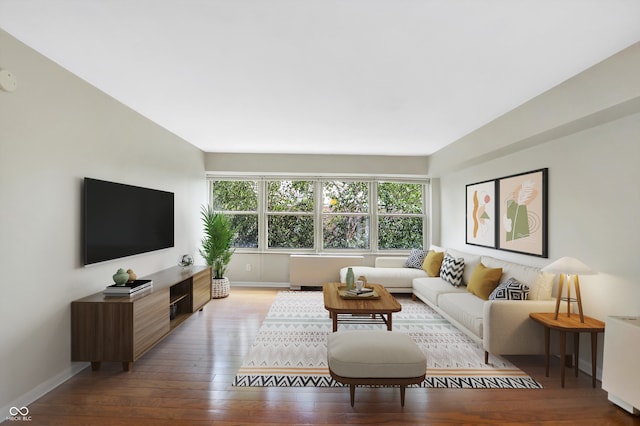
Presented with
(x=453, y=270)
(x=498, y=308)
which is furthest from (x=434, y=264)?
(x=498, y=308)

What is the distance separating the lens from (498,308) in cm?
289

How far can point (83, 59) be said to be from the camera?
243cm

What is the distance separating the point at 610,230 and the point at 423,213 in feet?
12.6

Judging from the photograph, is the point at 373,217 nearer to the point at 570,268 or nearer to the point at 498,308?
the point at 498,308

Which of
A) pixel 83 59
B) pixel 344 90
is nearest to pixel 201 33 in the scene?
pixel 83 59

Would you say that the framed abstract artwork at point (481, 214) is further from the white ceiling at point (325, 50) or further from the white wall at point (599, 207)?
the white ceiling at point (325, 50)

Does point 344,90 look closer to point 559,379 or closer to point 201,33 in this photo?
point 201,33

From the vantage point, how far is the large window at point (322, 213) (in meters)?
6.36

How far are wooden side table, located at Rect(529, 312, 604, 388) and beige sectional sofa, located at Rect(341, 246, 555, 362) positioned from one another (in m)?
0.10

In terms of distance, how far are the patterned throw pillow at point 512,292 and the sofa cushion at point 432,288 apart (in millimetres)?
933

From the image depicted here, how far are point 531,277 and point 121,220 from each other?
4.15 meters

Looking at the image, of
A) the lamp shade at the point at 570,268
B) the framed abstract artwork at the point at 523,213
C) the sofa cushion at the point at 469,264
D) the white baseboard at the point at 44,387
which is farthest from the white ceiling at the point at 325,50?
the white baseboard at the point at 44,387

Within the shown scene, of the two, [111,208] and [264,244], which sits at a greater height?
[111,208]

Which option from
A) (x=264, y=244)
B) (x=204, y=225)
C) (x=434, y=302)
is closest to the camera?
(x=434, y=302)
